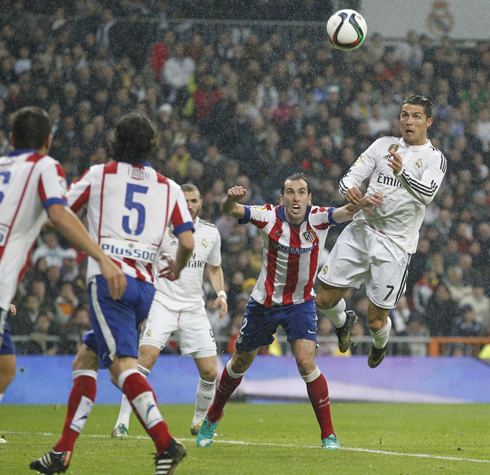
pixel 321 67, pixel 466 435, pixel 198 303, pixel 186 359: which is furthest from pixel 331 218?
pixel 321 67

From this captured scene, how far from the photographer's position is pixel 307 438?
8.24 meters

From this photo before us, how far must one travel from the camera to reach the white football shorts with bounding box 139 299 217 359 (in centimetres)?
818

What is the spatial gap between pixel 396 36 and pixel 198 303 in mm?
11358

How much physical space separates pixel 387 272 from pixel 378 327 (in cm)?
55

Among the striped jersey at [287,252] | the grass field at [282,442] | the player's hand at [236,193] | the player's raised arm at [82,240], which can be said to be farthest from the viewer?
the striped jersey at [287,252]

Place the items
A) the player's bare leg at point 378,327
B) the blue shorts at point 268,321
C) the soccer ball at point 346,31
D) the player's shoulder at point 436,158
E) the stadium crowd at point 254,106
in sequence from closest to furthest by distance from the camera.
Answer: the blue shorts at point 268,321
the player's shoulder at point 436,158
the player's bare leg at point 378,327
the soccer ball at point 346,31
the stadium crowd at point 254,106

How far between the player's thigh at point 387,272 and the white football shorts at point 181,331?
1565mm

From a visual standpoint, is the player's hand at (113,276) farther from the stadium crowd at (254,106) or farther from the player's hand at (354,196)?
the stadium crowd at (254,106)

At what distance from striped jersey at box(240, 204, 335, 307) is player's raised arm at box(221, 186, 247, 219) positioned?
0.07m

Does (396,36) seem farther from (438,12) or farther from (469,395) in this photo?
(469,395)

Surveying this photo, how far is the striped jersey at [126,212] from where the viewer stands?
4.95m

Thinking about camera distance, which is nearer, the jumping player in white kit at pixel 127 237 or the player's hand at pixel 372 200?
the jumping player in white kit at pixel 127 237

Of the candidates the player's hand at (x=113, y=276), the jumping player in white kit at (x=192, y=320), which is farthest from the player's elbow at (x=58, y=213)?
the jumping player in white kit at (x=192, y=320)

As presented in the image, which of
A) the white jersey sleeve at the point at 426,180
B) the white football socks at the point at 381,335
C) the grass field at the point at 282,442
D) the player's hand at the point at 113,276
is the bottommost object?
the grass field at the point at 282,442
